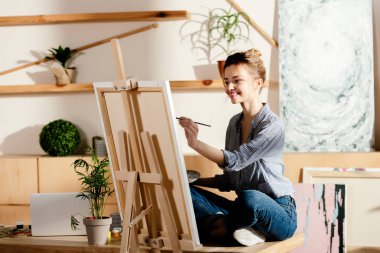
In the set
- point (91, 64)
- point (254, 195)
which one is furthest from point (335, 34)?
point (254, 195)

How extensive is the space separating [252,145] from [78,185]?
82.2 inches

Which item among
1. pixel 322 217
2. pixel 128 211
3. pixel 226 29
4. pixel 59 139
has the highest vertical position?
pixel 226 29

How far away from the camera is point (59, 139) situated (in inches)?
208

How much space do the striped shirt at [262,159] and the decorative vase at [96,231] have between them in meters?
0.60

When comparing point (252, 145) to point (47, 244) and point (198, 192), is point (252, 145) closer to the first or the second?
point (198, 192)

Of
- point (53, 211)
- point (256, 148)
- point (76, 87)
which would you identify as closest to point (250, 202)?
point (256, 148)

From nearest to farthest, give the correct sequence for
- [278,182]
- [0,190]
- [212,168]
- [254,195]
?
[254,195], [278,182], [212,168], [0,190]

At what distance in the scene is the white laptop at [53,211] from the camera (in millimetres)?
3676

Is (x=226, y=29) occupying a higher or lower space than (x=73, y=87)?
higher

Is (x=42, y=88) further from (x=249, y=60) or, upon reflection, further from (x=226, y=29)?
(x=249, y=60)

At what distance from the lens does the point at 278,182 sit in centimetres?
350

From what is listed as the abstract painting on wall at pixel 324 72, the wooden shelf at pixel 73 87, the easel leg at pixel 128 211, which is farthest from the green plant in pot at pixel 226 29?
the easel leg at pixel 128 211

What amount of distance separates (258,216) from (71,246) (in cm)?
83

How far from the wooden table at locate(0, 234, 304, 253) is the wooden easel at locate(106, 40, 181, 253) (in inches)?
5.2
